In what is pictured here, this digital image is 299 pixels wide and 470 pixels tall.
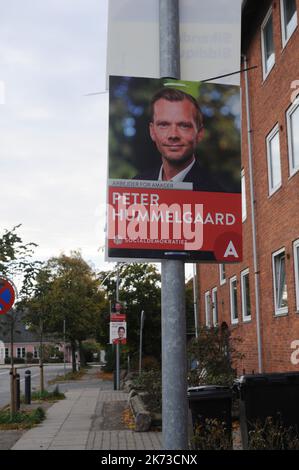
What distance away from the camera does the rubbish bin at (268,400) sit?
24.5 ft

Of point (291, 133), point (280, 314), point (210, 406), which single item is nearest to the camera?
point (210, 406)

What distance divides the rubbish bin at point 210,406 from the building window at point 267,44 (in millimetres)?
9990

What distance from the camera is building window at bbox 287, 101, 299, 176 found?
1384 centimetres

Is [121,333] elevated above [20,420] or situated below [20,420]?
above

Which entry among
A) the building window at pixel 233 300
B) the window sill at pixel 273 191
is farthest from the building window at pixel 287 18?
the building window at pixel 233 300

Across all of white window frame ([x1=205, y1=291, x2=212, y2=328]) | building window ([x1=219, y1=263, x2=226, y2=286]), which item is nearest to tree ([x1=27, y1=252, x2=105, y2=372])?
white window frame ([x1=205, y1=291, x2=212, y2=328])

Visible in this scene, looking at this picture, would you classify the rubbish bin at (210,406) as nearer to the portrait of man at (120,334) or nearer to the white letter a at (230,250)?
the white letter a at (230,250)

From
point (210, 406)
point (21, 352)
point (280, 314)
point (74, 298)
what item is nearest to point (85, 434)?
point (210, 406)

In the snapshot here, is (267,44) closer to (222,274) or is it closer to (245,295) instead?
(245,295)

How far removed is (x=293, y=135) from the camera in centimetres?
1416

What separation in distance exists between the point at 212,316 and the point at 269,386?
59.4 ft

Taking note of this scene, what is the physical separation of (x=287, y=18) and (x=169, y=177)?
11216 mm

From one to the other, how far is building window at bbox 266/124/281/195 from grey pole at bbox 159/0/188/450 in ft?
35.0

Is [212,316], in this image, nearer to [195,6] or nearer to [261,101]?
[261,101]
